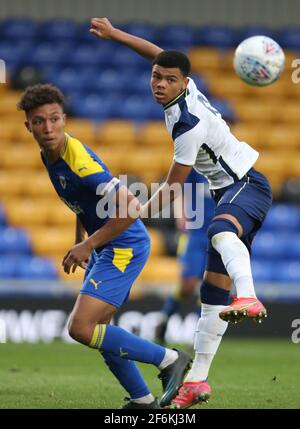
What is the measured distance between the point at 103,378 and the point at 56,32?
10.1m

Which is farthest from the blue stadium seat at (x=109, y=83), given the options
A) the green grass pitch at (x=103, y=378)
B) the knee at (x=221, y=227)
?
the knee at (x=221, y=227)

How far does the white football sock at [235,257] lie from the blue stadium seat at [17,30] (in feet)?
37.7

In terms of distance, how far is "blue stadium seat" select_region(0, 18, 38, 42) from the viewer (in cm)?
1659

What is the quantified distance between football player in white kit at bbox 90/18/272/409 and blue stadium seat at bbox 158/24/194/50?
1074 centimetres

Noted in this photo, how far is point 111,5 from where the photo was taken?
57.5ft

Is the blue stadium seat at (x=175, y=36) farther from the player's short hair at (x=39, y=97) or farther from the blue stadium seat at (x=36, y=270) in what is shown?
the player's short hair at (x=39, y=97)

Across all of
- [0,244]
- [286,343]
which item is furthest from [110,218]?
[0,244]

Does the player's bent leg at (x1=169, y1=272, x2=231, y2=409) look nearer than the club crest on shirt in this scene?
No

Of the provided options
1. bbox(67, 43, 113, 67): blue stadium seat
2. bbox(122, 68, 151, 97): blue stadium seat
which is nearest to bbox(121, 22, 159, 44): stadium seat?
bbox(67, 43, 113, 67): blue stadium seat

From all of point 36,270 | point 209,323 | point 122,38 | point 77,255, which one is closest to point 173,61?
point 122,38

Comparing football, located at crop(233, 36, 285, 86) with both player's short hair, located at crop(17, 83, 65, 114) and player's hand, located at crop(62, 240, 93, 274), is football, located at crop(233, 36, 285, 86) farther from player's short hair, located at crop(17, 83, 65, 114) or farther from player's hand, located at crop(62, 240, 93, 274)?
player's hand, located at crop(62, 240, 93, 274)

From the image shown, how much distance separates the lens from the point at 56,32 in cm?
1678

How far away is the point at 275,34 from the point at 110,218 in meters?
12.5

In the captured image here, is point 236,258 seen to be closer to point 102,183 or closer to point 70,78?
point 102,183
